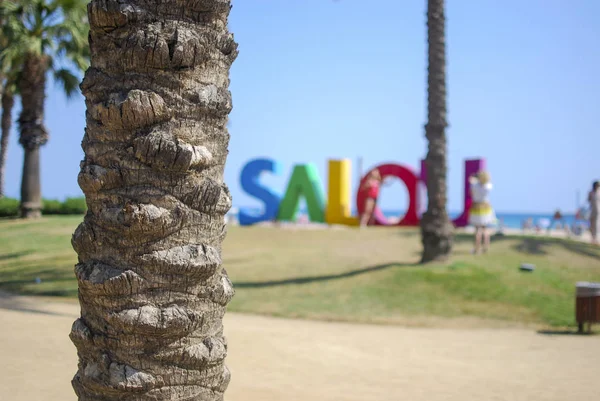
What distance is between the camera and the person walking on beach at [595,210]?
17.5m

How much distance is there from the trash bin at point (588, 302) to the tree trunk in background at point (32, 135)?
59.5 feet

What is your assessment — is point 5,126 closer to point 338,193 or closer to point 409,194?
point 338,193

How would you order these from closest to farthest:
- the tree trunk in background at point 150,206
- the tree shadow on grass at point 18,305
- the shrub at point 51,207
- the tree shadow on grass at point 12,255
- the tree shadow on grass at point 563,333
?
the tree trunk in background at point 150,206, the tree shadow on grass at point 18,305, the tree shadow on grass at point 563,333, the tree shadow on grass at point 12,255, the shrub at point 51,207

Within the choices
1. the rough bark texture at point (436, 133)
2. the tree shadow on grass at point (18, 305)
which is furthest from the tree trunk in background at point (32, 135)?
the rough bark texture at point (436, 133)

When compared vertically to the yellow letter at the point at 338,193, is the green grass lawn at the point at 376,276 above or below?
below

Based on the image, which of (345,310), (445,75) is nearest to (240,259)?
(345,310)

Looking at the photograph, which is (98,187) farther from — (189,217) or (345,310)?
(345,310)

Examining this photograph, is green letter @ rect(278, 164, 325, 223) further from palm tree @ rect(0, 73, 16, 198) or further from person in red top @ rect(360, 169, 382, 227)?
palm tree @ rect(0, 73, 16, 198)

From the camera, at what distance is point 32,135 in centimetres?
2220

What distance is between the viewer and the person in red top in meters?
21.7

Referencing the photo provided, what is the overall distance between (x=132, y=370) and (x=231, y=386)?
9.74 ft

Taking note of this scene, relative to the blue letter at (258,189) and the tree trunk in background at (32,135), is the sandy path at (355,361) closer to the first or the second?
the tree trunk in background at (32,135)

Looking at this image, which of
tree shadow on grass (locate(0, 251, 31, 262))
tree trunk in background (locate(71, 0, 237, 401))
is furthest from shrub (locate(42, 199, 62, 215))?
tree trunk in background (locate(71, 0, 237, 401))

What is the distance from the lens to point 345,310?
1155cm
